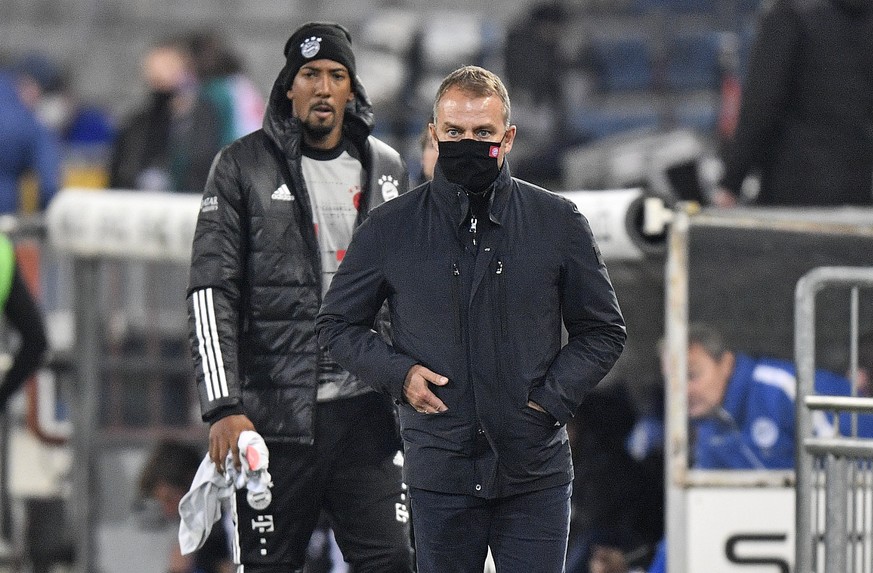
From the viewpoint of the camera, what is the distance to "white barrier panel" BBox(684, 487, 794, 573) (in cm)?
577

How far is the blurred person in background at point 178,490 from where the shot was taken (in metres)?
7.51

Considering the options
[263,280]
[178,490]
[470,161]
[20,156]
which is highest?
[20,156]

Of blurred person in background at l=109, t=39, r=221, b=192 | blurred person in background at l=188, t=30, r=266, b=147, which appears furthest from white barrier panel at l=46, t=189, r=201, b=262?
blurred person in background at l=188, t=30, r=266, b=147

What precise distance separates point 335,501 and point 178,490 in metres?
2.92

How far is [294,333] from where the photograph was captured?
471 centimetres

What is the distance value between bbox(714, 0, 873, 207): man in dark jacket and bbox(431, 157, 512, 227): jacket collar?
318 centimetres

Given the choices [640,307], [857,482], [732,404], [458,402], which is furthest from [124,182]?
[458,402]

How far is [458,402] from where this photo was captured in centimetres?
395

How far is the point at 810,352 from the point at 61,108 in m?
11.3

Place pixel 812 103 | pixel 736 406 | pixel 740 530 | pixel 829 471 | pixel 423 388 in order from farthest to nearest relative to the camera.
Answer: pixel 812 103, pixel 736 406, pixel 740 530, pixel 829 471, pixel 423 388

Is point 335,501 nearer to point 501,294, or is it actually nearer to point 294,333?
point 294,333

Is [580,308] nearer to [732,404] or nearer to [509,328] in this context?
[509,328]

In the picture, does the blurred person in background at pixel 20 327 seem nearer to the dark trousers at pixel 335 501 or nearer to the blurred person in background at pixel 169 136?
the blurred person in background at pixel 169 136

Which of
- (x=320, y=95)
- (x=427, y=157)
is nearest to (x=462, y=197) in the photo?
(x=320, y=95)
